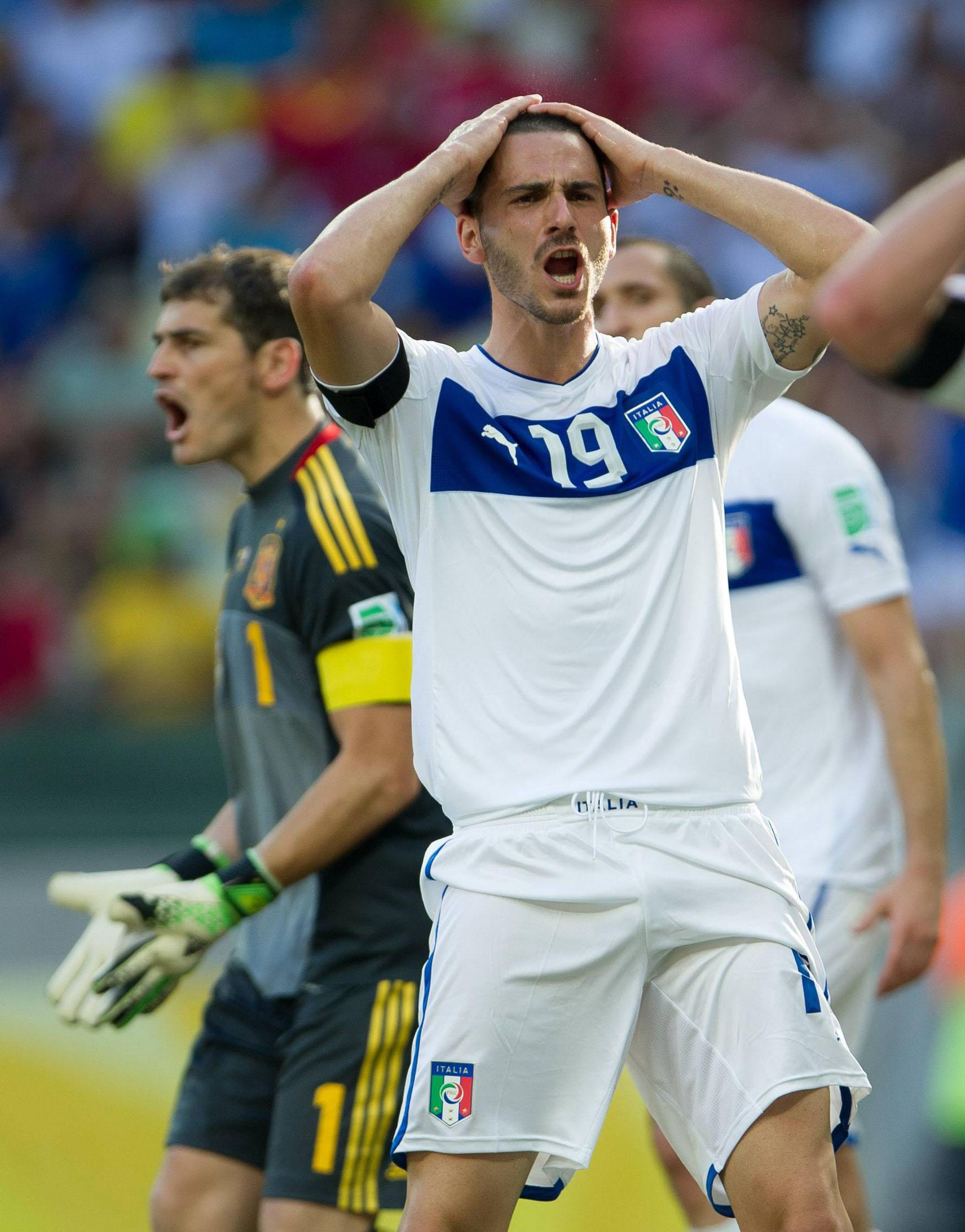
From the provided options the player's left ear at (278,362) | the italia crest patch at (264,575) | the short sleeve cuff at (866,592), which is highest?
the player's left ear at (278,362)

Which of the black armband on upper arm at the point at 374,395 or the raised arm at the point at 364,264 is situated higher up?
the raised arm at the point at 364,264

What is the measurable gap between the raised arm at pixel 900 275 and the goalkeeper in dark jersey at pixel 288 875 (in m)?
1.91

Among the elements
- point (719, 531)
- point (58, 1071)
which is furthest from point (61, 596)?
point (719, 531)

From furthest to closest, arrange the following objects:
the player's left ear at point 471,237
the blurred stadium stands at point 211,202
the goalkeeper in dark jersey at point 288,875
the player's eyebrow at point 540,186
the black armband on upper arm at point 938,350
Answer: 1. the blurred stadium stands at point 211,202
2. the goalkeeper in dark jersey at point 288,875
3. the player's left ear at point 471,237
4. the player's eyebrow at point 540,186
5. the black armband on upper arm at point 938,350

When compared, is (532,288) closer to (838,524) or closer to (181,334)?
(838,524)

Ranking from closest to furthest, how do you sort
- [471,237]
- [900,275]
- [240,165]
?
[900,275] → [471,237] → [240,165]

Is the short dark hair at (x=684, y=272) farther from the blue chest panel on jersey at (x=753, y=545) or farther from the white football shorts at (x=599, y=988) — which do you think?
the white football shorts at (x=599, y=988)

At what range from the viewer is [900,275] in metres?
2.36

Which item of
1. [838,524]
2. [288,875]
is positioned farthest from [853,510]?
[288,875]

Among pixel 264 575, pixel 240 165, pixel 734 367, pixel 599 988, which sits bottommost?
pixel 599 988

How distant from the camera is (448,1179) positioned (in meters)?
3.07

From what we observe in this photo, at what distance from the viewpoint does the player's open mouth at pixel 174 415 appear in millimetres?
4641

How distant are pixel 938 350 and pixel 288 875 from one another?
2185mm

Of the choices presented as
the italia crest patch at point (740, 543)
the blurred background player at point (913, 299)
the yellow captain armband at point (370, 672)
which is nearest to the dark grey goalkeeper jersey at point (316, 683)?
the yellow captain armband at point (370, 672)
